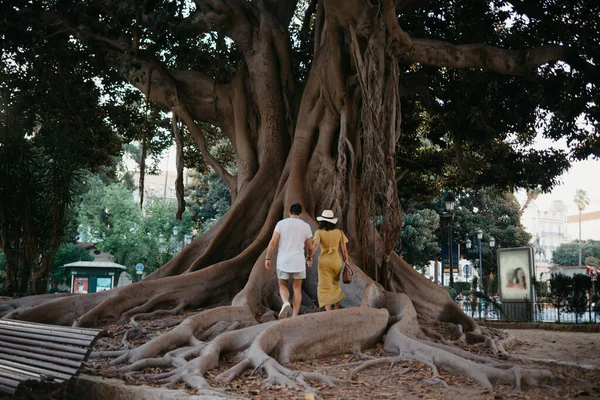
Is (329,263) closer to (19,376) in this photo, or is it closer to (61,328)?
(61,328)

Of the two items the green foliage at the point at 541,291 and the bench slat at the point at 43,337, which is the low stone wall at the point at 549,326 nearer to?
the green foliage at the point at 541,291

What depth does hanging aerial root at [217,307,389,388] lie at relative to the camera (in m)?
5.47

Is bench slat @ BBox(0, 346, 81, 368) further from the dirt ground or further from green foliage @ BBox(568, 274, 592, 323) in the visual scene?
green foliage @ BBox(568, 274, 592, 323)

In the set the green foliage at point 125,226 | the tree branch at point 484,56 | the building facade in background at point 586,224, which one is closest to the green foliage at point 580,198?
the building facade in background at point 586,224

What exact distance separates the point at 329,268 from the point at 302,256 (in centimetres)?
47

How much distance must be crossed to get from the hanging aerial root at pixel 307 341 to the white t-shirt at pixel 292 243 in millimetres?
990

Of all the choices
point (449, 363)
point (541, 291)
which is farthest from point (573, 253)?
point (449, 363)

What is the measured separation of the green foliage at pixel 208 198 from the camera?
38000mm

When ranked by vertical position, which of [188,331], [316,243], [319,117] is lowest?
[188,331]

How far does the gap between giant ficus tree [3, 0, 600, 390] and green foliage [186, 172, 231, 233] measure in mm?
24197

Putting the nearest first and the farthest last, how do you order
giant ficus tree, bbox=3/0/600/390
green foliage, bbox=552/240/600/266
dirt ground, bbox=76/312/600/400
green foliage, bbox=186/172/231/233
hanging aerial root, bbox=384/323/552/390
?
dirt ground, bbox=76/312/600/400 < hanging aerial root, bbox=384/323/552/390 < giant ficus tree, bbox=3/0/600/390 < green foliage, bbox=186/172/231/233 < green foliage, bbox=552/240/600/266

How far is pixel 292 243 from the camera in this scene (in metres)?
7.70

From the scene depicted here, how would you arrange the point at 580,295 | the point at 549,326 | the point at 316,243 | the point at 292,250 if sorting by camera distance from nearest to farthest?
the point at 292,250 → the point at 316,243 → the point at 549,326 → the point at 580,295

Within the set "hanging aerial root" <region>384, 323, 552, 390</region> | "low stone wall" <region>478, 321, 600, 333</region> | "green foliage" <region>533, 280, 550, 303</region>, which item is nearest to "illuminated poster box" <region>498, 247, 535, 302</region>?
"green foliage" <region>533, 280, 550, 303</region>
